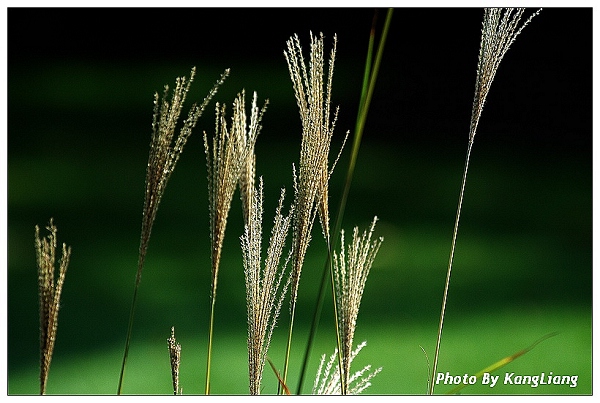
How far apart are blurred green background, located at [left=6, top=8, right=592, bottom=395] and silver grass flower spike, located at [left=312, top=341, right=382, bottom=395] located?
0.14 feet

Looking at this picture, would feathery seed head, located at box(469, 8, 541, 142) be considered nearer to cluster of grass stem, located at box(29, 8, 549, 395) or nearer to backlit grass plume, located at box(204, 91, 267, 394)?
cluster of grass stem, located at box(29, 8, 549, 395)

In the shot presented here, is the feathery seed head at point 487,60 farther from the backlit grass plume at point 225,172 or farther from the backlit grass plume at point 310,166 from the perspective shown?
the backlit grass plume at point 225,172

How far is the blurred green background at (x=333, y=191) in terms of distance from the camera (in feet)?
5.00

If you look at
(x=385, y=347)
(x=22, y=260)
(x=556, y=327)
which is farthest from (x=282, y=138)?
(x=556, y=327)

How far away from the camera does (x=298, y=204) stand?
1089mm

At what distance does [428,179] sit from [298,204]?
77cm

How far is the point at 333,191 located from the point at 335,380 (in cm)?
45

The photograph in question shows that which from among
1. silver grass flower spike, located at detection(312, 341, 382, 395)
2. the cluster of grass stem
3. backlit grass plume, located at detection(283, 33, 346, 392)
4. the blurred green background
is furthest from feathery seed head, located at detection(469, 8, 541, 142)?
silver grass flower spike, located at detection(312, 341, 382, 395)

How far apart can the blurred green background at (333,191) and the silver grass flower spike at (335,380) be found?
4cm

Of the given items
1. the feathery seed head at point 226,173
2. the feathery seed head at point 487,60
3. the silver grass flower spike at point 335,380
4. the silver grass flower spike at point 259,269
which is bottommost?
the silver grass flower spike at point 335,380

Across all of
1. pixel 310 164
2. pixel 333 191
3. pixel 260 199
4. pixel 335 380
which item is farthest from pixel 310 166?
pixel 335 380

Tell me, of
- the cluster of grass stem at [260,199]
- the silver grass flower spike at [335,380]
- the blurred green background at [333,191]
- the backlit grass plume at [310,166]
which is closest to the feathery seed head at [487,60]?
the cluster of grass stem at [260,199]

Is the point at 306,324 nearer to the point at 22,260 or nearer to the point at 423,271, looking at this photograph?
the point at 423,271

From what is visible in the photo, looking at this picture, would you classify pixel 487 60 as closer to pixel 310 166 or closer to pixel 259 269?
pixel 310 166
